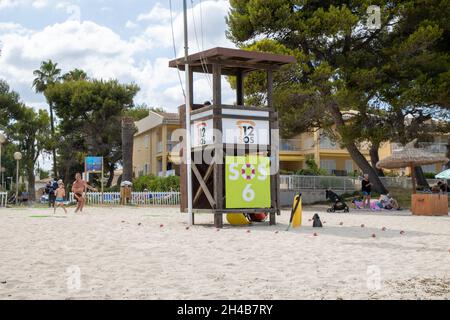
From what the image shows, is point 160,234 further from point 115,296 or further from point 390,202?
point 390,202

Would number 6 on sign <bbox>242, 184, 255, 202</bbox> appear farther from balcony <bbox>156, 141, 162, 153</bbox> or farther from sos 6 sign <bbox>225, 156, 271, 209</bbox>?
balcony <bbox>156, 141, 162, 153</bbox>

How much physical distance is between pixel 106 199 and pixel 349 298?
98.8ft

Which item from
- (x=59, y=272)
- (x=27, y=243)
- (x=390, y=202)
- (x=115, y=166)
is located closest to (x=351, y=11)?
(x=390, y=202)

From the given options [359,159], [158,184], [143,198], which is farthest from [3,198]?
[359,159]

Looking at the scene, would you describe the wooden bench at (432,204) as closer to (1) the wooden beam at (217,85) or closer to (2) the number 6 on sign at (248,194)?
(2) the number 6 on sign at (248,194)

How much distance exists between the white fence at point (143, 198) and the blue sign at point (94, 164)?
1559mm

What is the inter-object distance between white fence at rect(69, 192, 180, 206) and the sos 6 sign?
1785cm

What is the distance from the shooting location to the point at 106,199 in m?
34.5

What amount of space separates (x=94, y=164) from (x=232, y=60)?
21.5 meters

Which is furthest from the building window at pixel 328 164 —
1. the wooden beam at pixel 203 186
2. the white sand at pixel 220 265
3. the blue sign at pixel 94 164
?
the white sand at pixel 220 265

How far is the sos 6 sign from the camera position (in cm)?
1505

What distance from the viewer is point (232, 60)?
50.4 ft

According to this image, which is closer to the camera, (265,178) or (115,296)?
(115,296)

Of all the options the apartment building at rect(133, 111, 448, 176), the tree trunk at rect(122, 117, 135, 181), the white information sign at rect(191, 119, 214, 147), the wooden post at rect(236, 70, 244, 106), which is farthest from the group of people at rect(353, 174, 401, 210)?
the tree trunk at rect(122, 117, 135, 181)
